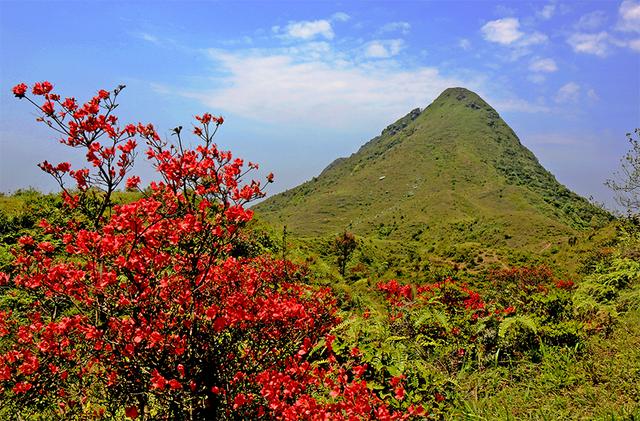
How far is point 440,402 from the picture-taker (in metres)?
4.32

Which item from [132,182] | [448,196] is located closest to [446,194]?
[448,196]

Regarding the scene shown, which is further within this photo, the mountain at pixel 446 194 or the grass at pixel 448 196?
the mountain at pixel 446 194

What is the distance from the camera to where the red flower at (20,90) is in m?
3.97

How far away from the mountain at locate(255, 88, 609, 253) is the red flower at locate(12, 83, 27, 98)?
59.0 m

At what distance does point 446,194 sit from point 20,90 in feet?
266

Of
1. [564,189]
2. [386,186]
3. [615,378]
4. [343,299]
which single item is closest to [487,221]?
[386,186]

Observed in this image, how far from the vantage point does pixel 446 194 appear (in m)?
79.6

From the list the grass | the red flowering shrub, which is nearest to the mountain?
the grass

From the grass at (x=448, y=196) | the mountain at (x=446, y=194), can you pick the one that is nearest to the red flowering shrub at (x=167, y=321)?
the grass at (x=448, y=196)

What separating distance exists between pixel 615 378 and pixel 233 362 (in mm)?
4333

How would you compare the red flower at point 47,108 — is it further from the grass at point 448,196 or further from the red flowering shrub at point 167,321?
the grass at point 448,196

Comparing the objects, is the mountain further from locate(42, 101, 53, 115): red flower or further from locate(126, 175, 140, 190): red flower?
locate(42, 101, 53, 115): red flower

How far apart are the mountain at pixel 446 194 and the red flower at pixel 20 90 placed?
194 ft

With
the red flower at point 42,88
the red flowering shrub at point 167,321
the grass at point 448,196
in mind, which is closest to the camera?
the red flowering shrub at point 167,321
